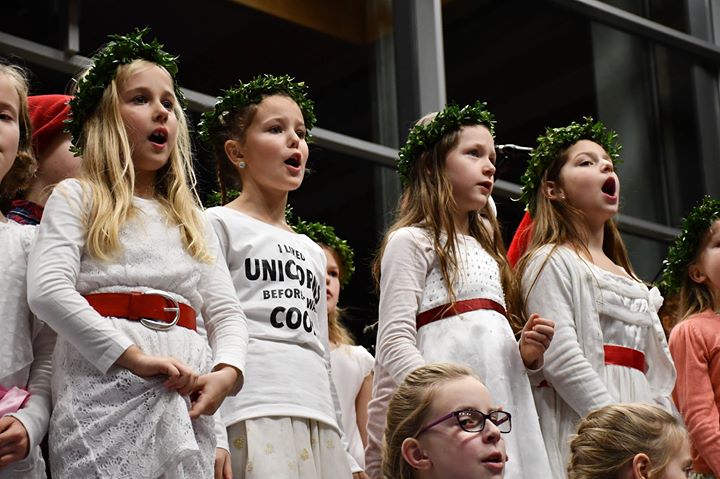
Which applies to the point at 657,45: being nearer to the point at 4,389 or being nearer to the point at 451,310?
the point at 451,310

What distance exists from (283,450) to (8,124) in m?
1.03

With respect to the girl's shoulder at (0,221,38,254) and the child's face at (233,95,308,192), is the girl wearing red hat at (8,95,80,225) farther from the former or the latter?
the child's face at (233,95,308,192)

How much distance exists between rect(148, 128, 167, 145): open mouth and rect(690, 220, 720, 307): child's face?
92.7 inches

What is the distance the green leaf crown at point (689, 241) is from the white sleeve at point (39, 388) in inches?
104

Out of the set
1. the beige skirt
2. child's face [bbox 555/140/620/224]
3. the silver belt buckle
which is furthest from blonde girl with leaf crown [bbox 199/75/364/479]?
child's face [bbox 555/140/620/224]

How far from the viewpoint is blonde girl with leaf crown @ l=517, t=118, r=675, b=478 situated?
3.45m

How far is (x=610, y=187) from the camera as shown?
395cm

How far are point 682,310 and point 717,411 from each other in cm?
55

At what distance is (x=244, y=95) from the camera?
353 cm

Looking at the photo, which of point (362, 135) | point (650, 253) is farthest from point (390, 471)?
point (650, 253)

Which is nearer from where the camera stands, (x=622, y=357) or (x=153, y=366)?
(x=153, y=366)

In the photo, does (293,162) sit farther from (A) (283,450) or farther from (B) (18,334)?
(B) (18,334)

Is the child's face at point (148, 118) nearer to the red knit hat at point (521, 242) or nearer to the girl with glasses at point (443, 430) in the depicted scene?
the girl with glasses at point (443, 430)

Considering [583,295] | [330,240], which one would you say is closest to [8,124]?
[583,295]
